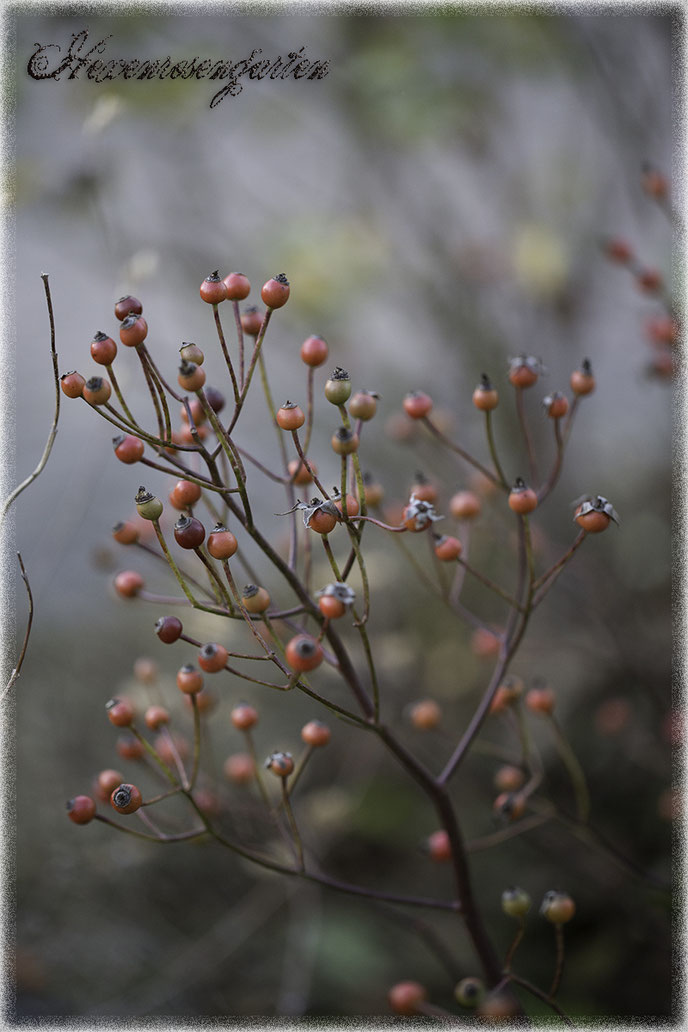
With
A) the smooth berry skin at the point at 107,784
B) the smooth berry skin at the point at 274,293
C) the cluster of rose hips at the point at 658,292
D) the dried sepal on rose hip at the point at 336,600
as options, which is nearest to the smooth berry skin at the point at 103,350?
the smooth berry skin at the point at 274,293

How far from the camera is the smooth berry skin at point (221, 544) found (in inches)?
20.7

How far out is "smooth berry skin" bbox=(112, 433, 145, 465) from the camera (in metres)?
0.55

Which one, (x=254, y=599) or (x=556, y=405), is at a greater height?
(x=556, y=405)

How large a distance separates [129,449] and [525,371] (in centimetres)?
31

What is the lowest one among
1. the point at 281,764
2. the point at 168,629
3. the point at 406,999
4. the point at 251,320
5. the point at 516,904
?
the point at 406,999

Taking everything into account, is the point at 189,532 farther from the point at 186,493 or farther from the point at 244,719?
the point at 244,719

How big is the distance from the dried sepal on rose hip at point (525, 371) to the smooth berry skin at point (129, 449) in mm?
297

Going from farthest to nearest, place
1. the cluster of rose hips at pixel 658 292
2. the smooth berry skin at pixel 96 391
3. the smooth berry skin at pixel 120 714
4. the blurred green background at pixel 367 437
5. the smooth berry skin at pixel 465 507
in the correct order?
1. the blurred green background at pixel 367 437
2. the cluster of rose hips at pixel 658 292
3. the smooth berry skin at pixel 465 507
4. the smooth berry skin at pixel 120 714
5. the smooth berry skin at pixel 96 391

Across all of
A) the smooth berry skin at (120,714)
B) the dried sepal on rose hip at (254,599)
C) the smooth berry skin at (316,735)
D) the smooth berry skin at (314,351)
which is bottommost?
the smooth berry skin at (316,735)

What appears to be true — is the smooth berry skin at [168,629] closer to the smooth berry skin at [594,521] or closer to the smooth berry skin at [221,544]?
the smooth berry skin at [221,544]

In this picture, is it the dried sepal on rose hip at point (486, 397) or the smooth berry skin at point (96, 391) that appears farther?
the dried sepal on rose hip at point (486, 397)

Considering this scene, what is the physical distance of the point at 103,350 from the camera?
0.55 m

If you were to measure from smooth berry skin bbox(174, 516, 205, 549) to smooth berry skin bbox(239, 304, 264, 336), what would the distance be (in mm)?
179

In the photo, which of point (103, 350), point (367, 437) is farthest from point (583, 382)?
point (367, 437)
